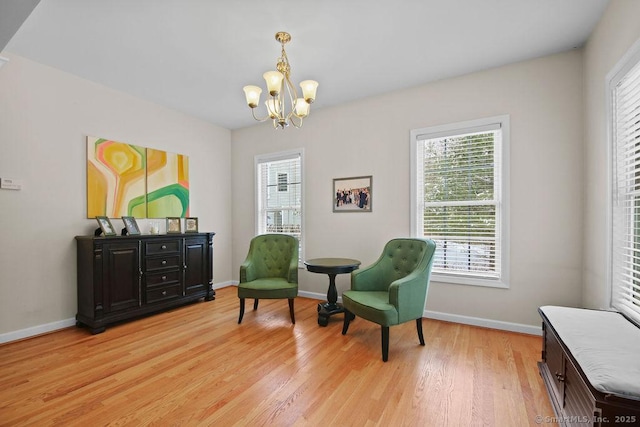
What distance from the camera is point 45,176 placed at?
297cm

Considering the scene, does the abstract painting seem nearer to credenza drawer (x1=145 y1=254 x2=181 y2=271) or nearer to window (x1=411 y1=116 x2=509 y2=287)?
credenza drawer (x1=145 y1=254 x2=181 y2=271)

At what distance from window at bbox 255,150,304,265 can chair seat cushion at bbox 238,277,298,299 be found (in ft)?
3.87

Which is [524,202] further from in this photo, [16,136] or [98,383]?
[16,136]

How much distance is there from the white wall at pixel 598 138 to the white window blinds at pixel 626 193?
9 centimetres

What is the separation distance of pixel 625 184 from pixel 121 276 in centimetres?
459

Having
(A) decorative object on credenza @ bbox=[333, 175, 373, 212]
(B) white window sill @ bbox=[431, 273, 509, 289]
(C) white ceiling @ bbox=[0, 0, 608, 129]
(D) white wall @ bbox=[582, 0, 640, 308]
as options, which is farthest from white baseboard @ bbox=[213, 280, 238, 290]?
(D) white wall @ bbox=[582, 0, 640, 308]

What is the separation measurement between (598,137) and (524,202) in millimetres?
769

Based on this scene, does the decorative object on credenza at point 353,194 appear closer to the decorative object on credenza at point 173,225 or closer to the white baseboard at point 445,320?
the white baseboard at point 445,320

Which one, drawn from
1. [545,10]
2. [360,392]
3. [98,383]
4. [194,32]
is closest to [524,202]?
[545,10]

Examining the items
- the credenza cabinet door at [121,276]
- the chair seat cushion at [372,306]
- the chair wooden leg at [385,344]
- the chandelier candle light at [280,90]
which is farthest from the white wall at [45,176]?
Answer: the chair wooden leg at [385,344]

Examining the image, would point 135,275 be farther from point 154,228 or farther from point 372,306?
point 372,306

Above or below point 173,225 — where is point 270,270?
below

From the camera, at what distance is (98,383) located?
2.04 metres

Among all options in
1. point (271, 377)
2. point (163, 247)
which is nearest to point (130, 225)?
point (163, 247)
